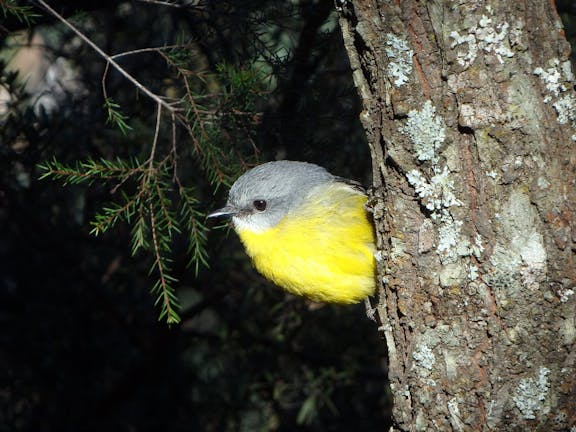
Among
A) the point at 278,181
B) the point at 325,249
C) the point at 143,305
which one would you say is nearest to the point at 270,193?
the point at 278,181

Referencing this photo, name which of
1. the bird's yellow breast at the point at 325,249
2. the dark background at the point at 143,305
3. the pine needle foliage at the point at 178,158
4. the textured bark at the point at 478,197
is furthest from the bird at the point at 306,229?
the textured bark at the point at 478,197

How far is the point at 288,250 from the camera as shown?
149 inches

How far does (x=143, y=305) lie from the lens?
5.62 meters

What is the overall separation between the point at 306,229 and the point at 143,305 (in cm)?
236

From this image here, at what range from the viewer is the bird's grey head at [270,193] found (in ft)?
13.0

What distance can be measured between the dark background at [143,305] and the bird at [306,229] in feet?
1.17

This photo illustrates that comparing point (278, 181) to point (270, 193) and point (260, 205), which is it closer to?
point (270, 193)

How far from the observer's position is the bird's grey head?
3975mm

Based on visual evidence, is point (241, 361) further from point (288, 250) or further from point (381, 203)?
point (381, 203)

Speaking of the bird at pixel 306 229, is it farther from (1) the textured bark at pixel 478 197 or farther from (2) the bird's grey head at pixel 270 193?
(1) the textured bark at pixel 478 197

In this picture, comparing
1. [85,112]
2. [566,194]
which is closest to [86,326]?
[85,112]

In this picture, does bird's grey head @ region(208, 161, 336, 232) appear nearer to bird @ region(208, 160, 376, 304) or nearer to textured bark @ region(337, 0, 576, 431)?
bird @ region(208, 160, 376, 304)

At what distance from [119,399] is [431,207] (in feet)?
11.9

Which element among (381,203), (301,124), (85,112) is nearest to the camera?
(381,203)
